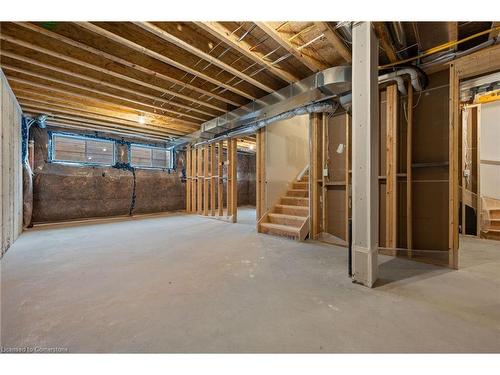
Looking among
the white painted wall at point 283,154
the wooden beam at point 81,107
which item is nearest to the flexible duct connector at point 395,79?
the white painted wall at point 283,154

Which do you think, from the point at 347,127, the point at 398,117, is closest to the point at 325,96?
the point at 347,127

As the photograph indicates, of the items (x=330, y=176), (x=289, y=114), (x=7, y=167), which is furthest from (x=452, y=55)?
(x=7, y=167)

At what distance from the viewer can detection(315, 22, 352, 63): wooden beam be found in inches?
85.1

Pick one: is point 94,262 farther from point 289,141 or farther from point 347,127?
point 289,141

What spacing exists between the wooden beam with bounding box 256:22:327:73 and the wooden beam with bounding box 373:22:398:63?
2.61 ft

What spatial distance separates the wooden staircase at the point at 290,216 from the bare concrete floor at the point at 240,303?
79 cm

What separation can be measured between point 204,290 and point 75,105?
15.7 ft

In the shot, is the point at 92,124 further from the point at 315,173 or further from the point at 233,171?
the point at 315,173

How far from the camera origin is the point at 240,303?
5.43 feet

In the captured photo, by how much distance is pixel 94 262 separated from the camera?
2.57 meters

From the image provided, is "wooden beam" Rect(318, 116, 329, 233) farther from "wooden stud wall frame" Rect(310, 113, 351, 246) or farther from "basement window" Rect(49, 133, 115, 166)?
"basement window" Rect(49, 133, 115, 166)

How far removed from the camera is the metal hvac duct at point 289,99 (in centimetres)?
287

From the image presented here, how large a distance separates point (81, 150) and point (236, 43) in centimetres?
579
